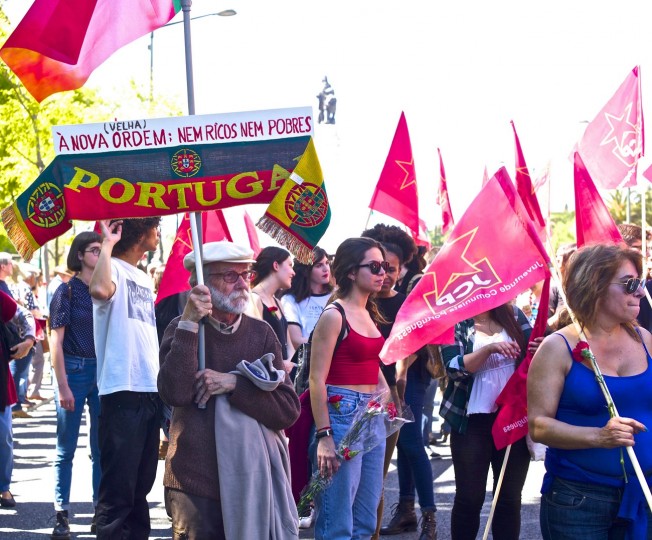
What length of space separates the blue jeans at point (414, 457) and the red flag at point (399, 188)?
2.55 meters

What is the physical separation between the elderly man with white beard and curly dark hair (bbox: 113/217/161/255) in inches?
56.6

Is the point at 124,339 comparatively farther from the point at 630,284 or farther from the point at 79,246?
Result: the point at 630,284

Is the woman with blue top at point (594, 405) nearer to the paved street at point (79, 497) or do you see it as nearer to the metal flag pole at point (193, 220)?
the metal flag pole at point (193, 220)

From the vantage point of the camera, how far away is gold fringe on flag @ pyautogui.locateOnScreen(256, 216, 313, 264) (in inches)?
199

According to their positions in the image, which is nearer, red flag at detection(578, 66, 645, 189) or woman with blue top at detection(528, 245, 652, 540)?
woman with blue top at detection(528, 245, 652, 540)

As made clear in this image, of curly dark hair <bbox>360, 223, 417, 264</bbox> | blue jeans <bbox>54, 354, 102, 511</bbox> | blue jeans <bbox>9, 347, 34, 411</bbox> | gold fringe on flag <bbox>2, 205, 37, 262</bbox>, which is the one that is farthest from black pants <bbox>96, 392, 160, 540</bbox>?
blue jeans <bbox>9, 347, 34, 411</bbox>

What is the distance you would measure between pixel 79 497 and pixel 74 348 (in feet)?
6.76

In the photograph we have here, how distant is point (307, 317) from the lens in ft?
30.6

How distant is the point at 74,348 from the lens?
310 inches

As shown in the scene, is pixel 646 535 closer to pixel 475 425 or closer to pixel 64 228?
pixel 475 425

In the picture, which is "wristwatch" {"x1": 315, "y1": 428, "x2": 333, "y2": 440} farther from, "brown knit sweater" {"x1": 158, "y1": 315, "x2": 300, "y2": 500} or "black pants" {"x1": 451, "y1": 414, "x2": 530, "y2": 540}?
"brown knit sweater" {"x1": 158, "y1": 315, "x2": 300, "y2": 500}

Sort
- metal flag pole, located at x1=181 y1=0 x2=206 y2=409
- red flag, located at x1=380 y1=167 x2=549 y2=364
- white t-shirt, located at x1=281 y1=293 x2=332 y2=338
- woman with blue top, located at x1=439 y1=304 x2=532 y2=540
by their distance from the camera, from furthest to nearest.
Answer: white t-shirt, located at x1=281 y1=293 x2=332 y2=338 < woman with blue top, located at x1=439 y1=304 x2=532 y2=540 < red flag, located at x1=380 y1=167 x2=549 y2=364 < metal flag pole, located at x1=181 y1=0 x2=206 y2=409

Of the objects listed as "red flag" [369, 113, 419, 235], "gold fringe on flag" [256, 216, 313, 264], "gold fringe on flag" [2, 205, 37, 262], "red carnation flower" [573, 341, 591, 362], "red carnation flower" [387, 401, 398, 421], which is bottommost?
"red carnation flower" [387, 401, 398, 421]

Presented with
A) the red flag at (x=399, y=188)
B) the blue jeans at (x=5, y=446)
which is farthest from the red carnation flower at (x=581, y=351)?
the red flag at (x=399, y=188)
